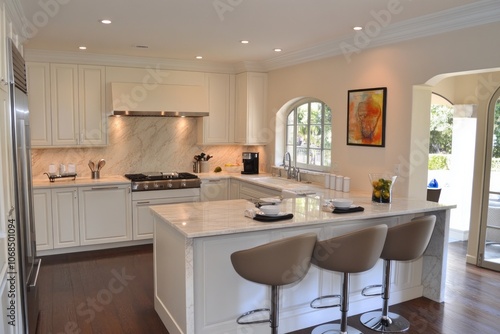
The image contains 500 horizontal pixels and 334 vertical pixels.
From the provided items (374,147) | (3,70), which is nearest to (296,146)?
(374,147)

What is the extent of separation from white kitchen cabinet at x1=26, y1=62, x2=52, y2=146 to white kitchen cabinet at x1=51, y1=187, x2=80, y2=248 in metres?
0.73

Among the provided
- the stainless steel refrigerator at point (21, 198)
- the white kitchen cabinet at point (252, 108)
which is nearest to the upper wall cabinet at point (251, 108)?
the white kitchen cabinet at point (252, 108)

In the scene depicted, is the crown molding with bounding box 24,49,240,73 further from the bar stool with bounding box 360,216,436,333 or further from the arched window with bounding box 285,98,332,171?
the bar stool with bounding box 360,216,436,333

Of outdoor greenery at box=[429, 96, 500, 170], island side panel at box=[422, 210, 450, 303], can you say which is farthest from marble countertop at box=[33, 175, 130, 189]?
outdoor greenery at box=[429, 96, 500, 170]

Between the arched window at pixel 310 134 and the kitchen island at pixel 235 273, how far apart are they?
1.69m

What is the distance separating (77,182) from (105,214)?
1.76 ft

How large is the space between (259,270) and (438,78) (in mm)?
2569

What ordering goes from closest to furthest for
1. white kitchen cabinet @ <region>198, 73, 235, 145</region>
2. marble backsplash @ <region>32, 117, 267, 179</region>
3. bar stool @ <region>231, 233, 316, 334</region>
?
bar stool @ <region>231, 233, 316, 334</region> → marble backsplash @ <region>32, 117, 267, 179</region> → white kitchen cabinet @ <region>198, 73, 235, 145</region>

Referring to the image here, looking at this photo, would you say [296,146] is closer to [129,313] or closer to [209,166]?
[209,166]

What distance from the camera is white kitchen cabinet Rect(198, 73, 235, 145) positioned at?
632 cm

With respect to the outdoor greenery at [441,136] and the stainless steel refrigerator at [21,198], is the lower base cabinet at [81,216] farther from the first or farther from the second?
the outdoor greenery at [441,136]

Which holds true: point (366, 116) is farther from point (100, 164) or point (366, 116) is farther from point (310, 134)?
point (100, 164)

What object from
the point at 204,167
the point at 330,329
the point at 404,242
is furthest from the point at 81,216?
the point at 404,242

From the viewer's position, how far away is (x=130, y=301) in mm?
3885
